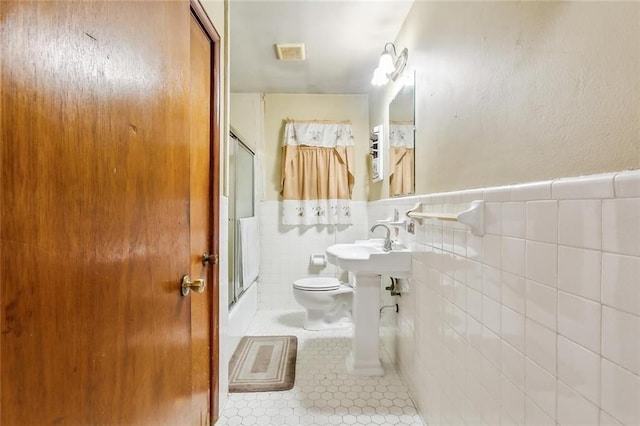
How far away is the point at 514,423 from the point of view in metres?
0.87

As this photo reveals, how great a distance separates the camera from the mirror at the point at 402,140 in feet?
6.41

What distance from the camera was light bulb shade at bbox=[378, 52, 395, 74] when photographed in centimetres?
215

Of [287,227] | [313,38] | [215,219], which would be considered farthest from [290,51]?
[287,227]

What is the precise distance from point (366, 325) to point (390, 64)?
5.79 ft

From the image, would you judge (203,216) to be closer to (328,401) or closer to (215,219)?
(215,219)

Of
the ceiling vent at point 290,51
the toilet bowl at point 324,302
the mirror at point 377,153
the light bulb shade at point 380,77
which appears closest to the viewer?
the light bulb shade at point 380,77

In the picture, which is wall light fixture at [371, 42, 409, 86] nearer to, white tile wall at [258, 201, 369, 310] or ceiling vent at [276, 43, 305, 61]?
ceiling vent at [276, 43, 305, 61]

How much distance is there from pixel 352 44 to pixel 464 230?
1808 millimetres

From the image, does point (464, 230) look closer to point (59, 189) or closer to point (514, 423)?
point (514, 423)

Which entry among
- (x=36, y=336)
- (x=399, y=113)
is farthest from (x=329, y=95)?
(x=36, y=336)

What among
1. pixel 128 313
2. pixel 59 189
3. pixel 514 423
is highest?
pixel 59 189

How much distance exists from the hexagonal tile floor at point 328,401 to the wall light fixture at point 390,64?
201 centimetres

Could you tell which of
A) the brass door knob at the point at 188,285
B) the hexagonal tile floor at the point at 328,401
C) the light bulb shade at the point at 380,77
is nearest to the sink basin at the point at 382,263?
the hexagonal tile floor at the point at 328,401

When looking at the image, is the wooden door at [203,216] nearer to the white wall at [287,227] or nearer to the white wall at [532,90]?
the white wall at [532,90]
